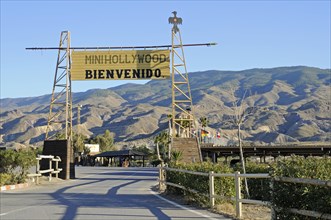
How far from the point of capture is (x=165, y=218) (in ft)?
39.3

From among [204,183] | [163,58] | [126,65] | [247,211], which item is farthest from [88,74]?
[247,211]

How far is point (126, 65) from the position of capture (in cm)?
3288

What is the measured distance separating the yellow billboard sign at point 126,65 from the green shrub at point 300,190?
2329 cm

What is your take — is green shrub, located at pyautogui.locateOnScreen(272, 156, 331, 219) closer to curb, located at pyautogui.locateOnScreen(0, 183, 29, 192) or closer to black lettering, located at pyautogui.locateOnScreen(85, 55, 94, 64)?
curb, located at pyautogui.locateOnScreen(0, 183, 29, 192)

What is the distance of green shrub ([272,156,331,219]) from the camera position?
802 centimetres

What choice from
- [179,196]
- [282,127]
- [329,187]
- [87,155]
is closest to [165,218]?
[329,187]

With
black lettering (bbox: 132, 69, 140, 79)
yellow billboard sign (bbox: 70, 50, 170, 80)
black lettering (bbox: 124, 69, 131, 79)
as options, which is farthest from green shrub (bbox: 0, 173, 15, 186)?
black lettering (bbox: 132, 69, 140, 79)

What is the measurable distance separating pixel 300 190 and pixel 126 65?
82.0 ft

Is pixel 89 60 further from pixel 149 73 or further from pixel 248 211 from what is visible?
pixel 248 211

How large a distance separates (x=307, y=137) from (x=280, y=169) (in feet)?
556

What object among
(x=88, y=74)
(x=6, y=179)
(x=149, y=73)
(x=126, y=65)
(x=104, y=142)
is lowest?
(x=6, y=179)

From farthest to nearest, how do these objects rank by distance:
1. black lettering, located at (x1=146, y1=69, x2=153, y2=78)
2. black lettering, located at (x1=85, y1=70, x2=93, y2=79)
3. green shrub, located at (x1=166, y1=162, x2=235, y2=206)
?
black lettering, located at (x1=85, y1=70, x2=93, y2=79)
black lettering, located at (x1=146, y1=69, x2=153, y2=78)
green shrub, located at (x1=166, y1=162, x2=235, y2=206)

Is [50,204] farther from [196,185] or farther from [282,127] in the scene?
[282,127]

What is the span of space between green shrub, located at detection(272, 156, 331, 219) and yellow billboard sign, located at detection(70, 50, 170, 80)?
2329cm
